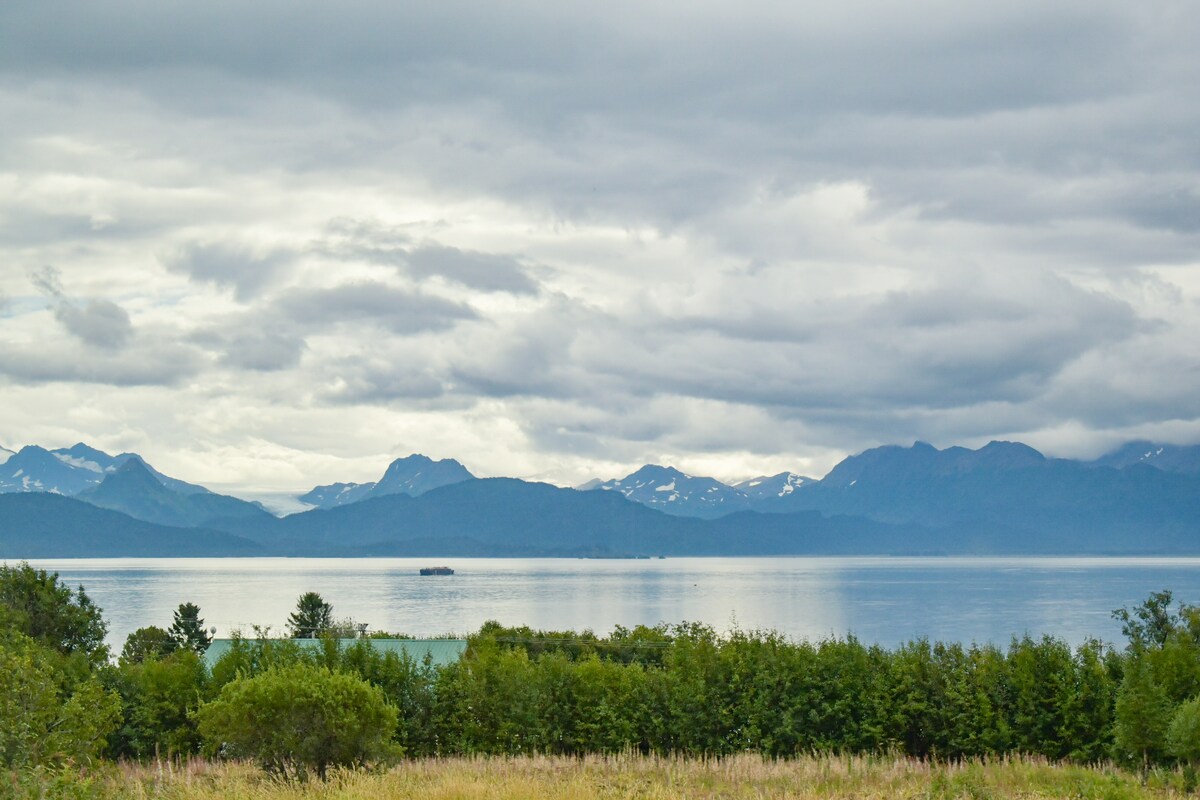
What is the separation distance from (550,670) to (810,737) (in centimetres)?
677

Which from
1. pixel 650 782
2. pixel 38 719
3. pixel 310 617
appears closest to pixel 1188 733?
pixel 650 782

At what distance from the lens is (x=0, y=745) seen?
1548cm

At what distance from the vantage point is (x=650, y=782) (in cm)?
2020

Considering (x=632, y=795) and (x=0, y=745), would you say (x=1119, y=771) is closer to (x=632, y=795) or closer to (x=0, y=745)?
(x=632, y=795)

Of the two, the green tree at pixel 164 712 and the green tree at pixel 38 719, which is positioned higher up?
the green tree at pixel 38 719

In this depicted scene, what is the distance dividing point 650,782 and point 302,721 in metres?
6.42

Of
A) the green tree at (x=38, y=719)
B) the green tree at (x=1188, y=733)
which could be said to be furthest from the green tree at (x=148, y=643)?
the green tree at (x=1188, y=733)

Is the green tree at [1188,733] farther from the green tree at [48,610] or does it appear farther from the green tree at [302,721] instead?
the green tree at [48,610]

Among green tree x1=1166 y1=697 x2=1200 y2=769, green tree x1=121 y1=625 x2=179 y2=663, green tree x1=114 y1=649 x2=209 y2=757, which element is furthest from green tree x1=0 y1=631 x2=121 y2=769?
green tree x1=121 y1=625 x2=179 y2=663

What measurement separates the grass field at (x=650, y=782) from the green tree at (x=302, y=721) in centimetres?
65

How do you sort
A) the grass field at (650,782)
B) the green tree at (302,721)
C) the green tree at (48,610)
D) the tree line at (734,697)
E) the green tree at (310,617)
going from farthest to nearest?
the green tree at (310,617)
the green tree at (48,610)
the tree line at (734,697)
the green tree at (302,721)
the grass field at (650,782)

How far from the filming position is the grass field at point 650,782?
16.4m

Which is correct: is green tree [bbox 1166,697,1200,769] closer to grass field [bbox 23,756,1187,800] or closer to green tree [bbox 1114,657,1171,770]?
grass field [bbox 23,756,1187,800]

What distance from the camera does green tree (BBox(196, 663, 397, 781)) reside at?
21.6 m
